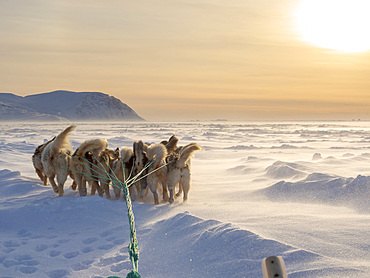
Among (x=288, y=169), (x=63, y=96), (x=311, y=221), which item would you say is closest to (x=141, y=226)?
Result: (x=311, y=221)

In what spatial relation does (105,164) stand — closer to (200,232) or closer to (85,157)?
(85,157)

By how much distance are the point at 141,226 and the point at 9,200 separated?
8.35 ft

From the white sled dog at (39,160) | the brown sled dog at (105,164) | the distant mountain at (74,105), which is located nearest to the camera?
the brown sled dog at (105,164)

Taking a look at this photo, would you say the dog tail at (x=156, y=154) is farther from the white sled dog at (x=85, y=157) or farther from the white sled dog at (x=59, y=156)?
the white sled dog at (x=59, y=156)

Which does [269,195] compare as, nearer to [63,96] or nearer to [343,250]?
[343,250]

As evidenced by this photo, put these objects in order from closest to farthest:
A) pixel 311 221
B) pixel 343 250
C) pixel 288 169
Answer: pixel 343 250, pixel 311 221, pixel 288 169

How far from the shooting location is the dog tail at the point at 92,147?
5.04 metres

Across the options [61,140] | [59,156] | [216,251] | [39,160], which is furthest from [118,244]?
[39,160]

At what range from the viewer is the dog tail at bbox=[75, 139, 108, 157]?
5.04m

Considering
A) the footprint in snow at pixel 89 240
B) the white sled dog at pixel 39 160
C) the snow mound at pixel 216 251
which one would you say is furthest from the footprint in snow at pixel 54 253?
the white sled dog at pixel 39 160

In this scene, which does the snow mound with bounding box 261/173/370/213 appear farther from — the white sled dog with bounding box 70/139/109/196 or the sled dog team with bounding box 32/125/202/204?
the white sled dog with bounding box 70/139/109/196

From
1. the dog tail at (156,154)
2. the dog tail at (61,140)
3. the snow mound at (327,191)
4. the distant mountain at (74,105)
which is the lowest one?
the snow mound at (327,191)

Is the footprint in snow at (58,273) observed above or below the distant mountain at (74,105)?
below

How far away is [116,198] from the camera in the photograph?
526cm
